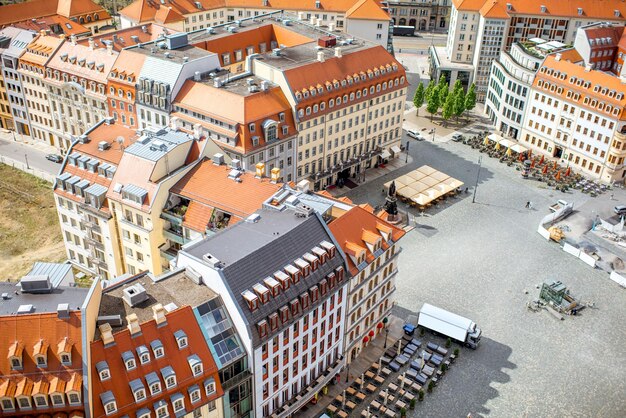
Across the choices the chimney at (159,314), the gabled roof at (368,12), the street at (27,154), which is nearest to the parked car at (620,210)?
the gabled roof at (368,12)

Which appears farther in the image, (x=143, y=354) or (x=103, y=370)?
(x=143, y=354)

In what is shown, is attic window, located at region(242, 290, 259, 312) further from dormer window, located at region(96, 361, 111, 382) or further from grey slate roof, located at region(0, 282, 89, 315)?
grey slate roof, located at region(0, 282, 89, 315)

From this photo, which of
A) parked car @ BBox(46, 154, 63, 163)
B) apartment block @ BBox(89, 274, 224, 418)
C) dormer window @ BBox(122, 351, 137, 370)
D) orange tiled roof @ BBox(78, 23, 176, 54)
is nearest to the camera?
apartment block @ BBox(89, 274, 224, 418)

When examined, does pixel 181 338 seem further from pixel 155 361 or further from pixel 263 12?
pixel 263 12

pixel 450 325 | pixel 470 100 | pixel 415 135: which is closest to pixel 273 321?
pixel 450 325

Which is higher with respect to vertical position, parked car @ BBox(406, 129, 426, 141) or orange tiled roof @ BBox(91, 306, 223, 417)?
orange tiled roof @ BBox(91, 306, 223, 417)

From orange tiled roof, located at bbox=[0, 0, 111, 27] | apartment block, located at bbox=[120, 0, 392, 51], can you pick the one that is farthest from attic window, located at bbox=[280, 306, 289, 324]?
orange tiled roof, located at bbox=[0, 0, 111, 27]

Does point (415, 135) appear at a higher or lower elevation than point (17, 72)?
lower
